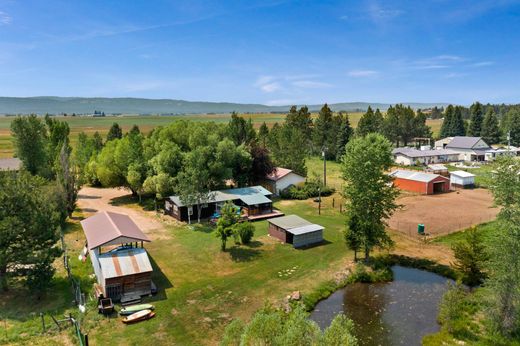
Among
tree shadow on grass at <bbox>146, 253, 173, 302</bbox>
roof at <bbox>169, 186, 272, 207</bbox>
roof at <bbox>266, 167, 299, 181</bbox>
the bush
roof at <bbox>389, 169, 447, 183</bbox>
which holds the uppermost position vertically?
roof at <bbox>266, 167, 299, 181</bbox>

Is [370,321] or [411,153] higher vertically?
[411,153]

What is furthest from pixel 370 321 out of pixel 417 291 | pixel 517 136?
pixel 517 136

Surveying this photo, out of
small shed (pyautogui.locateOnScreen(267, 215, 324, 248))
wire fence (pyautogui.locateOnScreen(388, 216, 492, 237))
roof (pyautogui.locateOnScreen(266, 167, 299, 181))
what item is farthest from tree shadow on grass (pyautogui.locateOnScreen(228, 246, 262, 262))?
roof (pyautogui.locateOnScreen(266, 167, 299, 181))

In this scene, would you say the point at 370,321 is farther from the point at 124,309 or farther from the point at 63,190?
the point at 63,190

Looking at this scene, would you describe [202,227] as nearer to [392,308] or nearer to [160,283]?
[160,283]

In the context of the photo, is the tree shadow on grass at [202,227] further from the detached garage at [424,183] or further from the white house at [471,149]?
the white house at [471,149]

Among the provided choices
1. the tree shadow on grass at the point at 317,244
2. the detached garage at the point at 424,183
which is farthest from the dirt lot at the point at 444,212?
the tree shadow on grass at the point at 317,244

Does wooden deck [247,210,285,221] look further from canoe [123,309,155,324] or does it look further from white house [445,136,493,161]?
white house [445,136,493,161]
